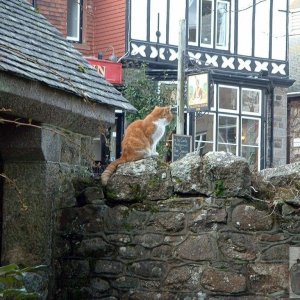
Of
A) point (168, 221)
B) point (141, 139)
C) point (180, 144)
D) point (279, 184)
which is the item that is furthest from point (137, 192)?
point (180, 144)

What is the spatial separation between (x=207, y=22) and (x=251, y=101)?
7.72ft

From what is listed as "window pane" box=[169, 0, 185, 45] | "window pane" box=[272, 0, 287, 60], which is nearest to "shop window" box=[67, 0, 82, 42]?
"window pane" box=[169, 0, 185, 45]

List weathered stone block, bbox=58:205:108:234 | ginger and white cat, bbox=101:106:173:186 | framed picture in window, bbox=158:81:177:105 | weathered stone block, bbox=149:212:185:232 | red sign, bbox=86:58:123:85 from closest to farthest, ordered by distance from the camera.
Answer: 1. weathered stone block, bbox=149:212:185:232
2. weathered stone block, bbox=58:205:108:234
3. ginger and white cat, bbox=101:106:173:186
4. red sign, bbox=86:58:123:85
5. framed picture in window, bbox=158:81:177:105

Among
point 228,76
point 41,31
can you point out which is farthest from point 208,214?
point 228,76

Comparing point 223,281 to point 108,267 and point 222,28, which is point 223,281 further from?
point 222,28

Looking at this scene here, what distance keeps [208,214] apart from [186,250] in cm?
32

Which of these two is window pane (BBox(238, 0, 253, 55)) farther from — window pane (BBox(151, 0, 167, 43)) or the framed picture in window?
the framed picture in window

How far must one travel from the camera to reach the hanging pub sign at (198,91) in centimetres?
1747

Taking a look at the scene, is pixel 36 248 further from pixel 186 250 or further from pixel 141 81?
pixel 141 81

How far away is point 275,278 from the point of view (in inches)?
252

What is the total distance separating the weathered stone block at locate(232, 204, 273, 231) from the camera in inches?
254

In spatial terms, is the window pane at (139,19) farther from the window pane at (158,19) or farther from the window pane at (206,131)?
the window pane at (206,131)

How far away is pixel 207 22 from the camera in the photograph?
2261cm

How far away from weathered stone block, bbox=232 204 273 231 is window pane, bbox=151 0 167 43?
Result: 14.7 metres
